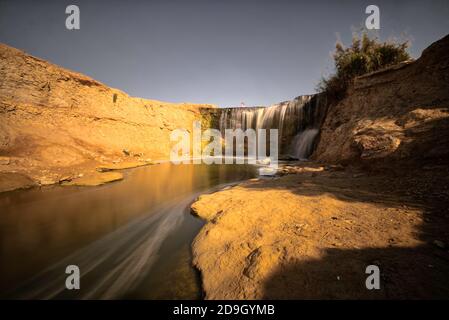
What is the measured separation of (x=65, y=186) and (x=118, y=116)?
9.62m

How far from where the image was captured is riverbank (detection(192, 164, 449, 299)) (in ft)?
5.08

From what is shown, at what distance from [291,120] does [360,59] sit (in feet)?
21.5

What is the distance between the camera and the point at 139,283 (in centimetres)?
215

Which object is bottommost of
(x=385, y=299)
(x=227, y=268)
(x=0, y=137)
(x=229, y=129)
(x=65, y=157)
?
(x=227, y=268)

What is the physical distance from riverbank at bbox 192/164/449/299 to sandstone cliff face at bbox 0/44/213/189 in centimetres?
769

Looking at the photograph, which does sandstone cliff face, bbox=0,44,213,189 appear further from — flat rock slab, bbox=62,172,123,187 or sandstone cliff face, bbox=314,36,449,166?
sandstone cliff face, bbox=314,36,449,166

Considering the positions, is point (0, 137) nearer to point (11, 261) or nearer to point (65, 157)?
point (65, 157)

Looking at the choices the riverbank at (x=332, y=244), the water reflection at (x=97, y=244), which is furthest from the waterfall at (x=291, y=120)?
the water reflection at (x=97, y=244)

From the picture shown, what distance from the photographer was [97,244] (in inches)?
120

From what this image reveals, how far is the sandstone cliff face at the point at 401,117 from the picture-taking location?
444 cm

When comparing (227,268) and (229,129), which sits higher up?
(229,129)

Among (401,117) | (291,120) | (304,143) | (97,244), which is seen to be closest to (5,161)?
(97,244)

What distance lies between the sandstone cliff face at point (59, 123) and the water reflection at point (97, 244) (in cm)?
304

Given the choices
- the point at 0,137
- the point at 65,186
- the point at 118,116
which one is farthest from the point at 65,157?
the point at 118,116
